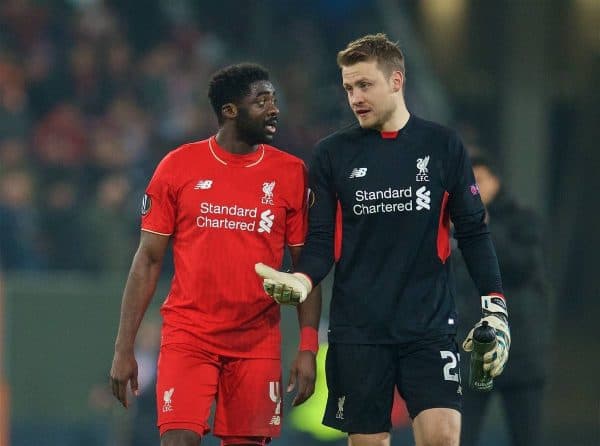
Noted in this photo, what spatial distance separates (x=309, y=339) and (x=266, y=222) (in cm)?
55

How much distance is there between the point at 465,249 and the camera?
20.5 ft

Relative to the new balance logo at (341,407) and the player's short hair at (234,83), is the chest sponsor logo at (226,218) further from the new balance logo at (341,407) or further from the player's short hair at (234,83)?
the new balance logo at (341,407)

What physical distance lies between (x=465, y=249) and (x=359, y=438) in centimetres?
94

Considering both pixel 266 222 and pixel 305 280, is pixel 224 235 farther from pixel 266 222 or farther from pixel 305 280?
pixel 305 280

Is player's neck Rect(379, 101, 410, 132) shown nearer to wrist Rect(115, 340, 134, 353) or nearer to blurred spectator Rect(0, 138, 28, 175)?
wrist Rect(115, 340, 134, 353)

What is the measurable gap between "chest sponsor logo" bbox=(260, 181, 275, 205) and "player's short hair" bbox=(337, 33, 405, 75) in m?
0.62

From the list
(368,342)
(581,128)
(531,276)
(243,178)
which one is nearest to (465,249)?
(368,342)

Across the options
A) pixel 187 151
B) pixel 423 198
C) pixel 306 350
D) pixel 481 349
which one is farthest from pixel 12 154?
pixel 481 349

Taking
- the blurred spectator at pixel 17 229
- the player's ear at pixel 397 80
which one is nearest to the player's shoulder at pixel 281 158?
the player's ear at pixel 397 80

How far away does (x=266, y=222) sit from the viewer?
6297 mm

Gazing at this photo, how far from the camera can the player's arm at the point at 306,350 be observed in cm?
619

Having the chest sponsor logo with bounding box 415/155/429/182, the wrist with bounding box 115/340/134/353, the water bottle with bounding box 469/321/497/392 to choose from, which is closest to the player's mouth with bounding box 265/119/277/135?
the chest sponsor logo with bounding box 415/155/429/182

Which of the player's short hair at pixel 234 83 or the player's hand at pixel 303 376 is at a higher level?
the player's short hair at pixel 234 83

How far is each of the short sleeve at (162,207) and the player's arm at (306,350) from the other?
22.6 inches
